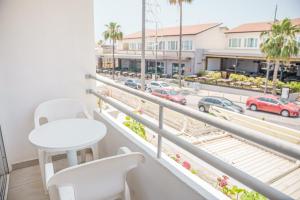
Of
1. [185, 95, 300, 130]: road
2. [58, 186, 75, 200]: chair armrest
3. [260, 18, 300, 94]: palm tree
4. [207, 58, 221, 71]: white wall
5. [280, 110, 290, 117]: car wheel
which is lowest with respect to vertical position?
[185, 95, 300, 130]: road

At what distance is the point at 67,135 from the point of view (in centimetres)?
142

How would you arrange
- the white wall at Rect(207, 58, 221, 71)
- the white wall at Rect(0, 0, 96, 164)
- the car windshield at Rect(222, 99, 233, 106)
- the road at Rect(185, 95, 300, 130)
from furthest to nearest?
the white wall at Rect(207, 58, 221, 71) → the car windshield at Rect(222, 99, 233, 106) → the road at Rect(185, 95, 300, 130) → the white wall at Rect(0, 0, 96, 164)

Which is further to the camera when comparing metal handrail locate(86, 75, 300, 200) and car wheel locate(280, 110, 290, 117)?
car wheel locate(280, 110, 290, 117)

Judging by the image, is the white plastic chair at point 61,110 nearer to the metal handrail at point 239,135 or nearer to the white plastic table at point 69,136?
the white plastic table at point 69,136

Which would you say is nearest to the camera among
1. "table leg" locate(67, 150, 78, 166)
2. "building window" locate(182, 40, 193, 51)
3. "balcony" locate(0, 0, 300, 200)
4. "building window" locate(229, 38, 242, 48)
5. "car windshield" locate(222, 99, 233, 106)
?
"table leg" locate(67, 150, 78, 166)

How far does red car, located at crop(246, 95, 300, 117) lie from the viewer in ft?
13.5

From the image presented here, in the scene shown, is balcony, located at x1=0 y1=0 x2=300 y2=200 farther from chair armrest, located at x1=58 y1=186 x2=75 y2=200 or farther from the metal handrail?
chair armrest, located at x1=58 y1=186 x2=75 y2=200

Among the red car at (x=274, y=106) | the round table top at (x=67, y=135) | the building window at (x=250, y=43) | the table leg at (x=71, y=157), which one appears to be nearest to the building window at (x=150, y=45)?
the building window at (x=250, y=43)

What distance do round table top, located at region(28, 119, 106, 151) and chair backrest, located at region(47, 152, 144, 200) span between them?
1.28 ft

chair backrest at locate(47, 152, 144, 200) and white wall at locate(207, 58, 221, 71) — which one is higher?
white wall at locate(207, 58, 221, 71)

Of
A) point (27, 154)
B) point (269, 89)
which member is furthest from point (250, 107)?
point (27, 154)

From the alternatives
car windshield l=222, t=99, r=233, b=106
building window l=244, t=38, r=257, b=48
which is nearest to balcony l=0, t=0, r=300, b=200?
car windshield l=222, t=99, r=233, b=106

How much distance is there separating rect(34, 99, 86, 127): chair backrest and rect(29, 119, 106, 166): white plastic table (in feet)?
1.14

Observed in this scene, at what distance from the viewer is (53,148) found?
4.09 ft
